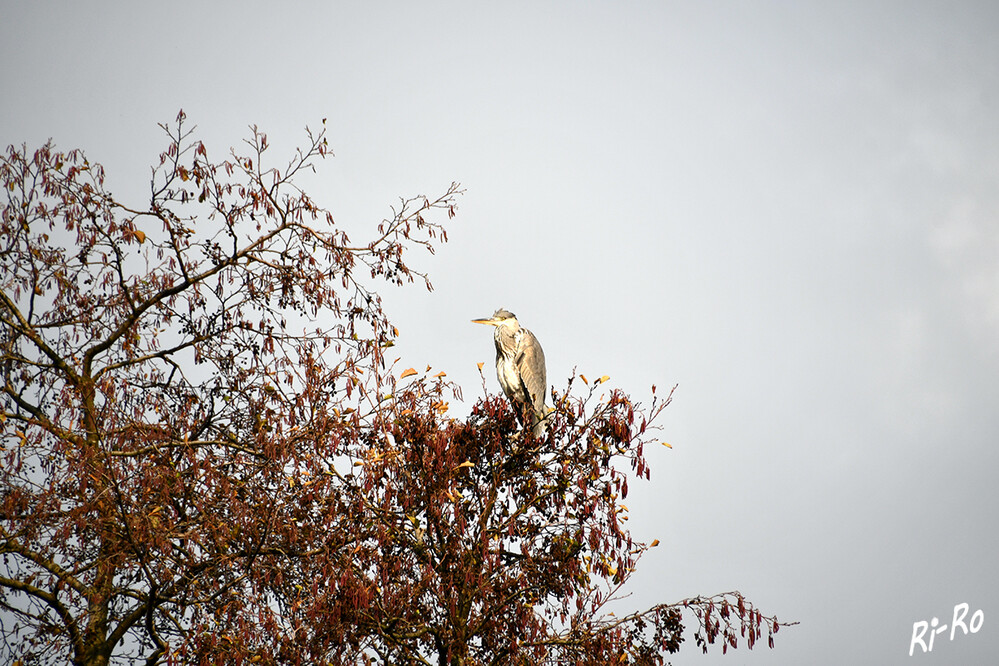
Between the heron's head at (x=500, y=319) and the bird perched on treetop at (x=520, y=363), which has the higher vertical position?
the heron's head at (x=500, y=319)

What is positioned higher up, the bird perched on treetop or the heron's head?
the heron's head

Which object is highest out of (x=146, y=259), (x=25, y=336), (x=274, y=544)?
(x=146, y=259)

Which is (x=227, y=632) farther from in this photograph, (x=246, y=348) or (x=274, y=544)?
(x=246, y=348)

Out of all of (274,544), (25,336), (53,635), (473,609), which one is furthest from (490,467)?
(25,336)

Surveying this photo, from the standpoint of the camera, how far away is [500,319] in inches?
460

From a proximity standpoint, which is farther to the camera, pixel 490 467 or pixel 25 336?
pixel 25 336

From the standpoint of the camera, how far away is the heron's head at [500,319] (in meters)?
11.6

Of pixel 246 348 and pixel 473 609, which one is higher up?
pixel 246 348

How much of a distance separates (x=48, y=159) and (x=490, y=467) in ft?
17.6

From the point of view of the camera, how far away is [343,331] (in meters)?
9.02

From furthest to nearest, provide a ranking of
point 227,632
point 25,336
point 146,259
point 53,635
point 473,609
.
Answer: point 146,259, point 25,336, point 53,635, point 473,609, point 227,632

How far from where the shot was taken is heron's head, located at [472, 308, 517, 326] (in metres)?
11.6

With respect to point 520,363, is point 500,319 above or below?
above

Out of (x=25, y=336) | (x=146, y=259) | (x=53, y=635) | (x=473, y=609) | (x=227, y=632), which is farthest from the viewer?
(x=146, y=259)
